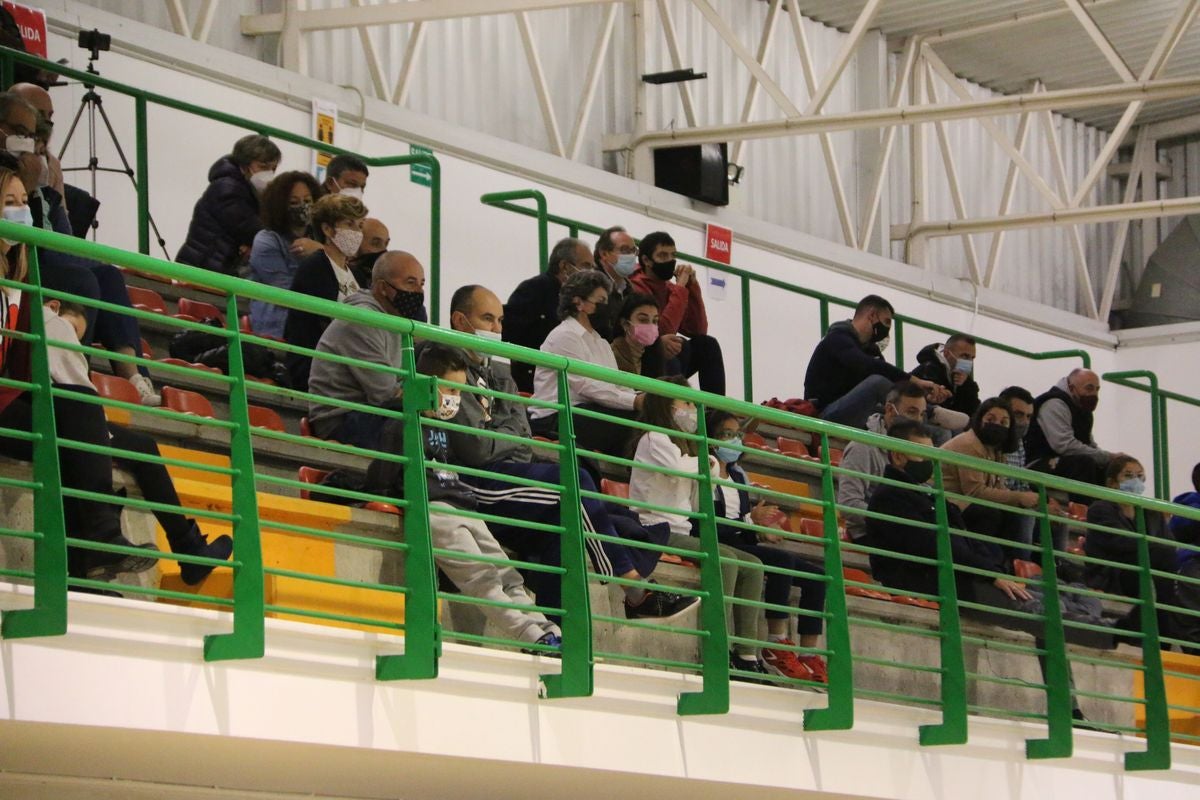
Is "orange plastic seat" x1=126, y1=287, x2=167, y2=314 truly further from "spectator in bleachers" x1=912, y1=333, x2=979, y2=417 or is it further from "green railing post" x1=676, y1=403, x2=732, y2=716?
"spectator in bleachers" x1=912, y1=333, x2=979, y2=417

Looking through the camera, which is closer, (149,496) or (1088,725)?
(149,496)

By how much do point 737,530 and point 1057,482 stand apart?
4.17 ft

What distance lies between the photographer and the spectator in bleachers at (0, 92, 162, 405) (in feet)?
18.0

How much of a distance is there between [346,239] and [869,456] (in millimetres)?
2586

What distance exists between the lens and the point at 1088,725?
24.0ft

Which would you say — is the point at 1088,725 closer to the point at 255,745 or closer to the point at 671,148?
the point at 255,745

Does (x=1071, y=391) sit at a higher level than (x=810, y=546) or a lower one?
higher

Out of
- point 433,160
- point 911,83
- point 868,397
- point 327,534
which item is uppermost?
point 911,83

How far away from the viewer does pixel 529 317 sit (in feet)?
27.1

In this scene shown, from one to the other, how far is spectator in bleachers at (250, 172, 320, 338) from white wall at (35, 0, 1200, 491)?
7.23 ft

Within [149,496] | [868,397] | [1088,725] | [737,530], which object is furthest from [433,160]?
[149,496]

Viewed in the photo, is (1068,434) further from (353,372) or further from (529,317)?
(353,372)

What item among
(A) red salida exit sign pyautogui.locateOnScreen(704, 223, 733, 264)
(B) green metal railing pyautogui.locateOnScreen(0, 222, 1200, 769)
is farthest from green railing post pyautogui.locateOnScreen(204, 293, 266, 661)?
(A) red salida exit sign pyautogui.locateOnScreen(704, 223, 733, 264)

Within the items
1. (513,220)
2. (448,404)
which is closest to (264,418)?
(448,404)
